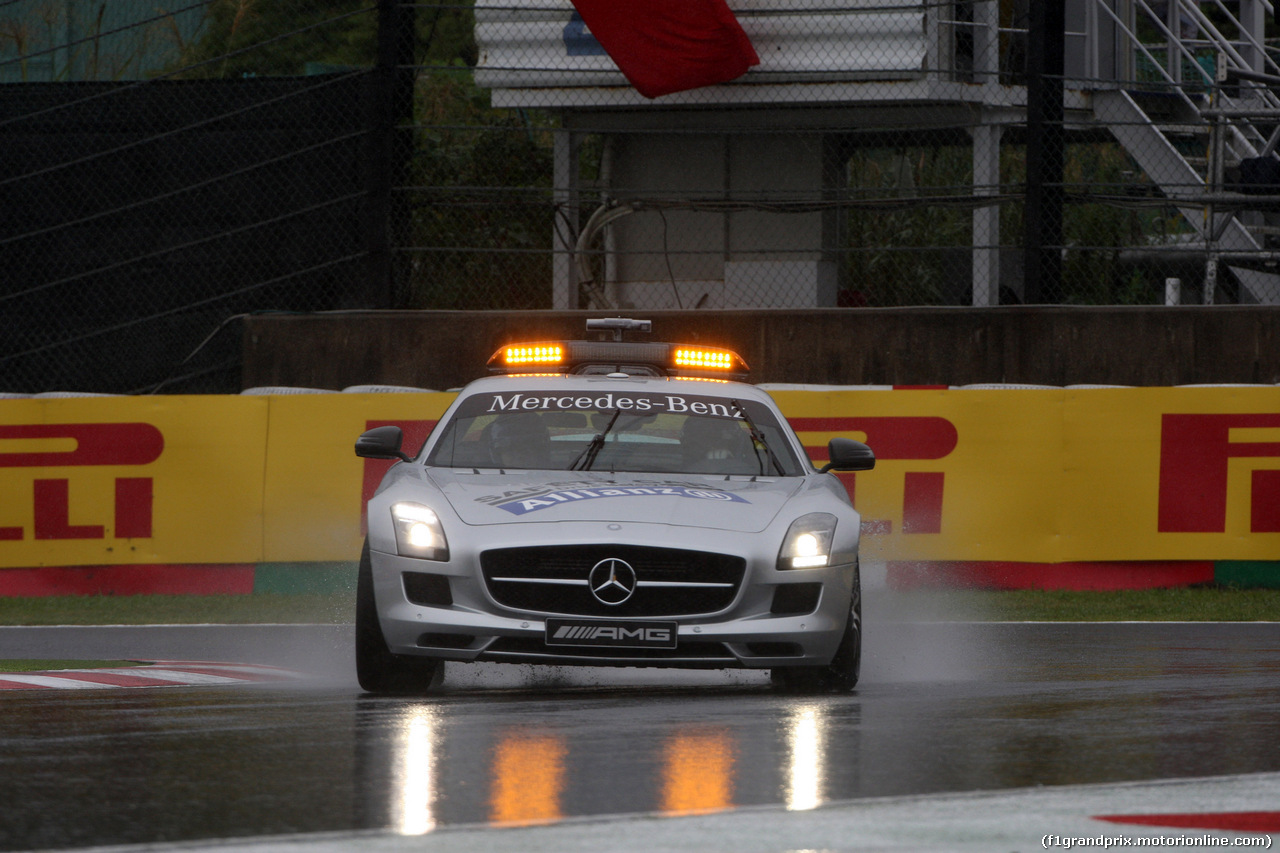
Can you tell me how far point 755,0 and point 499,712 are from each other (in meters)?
12.1

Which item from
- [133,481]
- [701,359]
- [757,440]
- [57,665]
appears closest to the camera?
[757,440]

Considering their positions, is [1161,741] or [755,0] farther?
[755,0]

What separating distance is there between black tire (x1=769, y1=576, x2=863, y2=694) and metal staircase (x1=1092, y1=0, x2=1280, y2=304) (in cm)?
810

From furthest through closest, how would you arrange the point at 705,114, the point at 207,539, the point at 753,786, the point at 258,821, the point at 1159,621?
the point at 705,114, the point at 207,539, the point at 1159,621, the point at 753,786, the point at 258,821

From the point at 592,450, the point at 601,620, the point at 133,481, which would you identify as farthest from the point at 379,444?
the point at 133,481

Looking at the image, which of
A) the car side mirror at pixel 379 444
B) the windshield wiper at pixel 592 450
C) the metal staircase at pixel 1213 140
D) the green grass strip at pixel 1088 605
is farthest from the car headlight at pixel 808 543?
the metal staircase at pixel 1213 140

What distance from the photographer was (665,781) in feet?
17.6

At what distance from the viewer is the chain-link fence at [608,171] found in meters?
16.0

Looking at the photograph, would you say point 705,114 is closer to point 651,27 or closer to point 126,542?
point 651,27

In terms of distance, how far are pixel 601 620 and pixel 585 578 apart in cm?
18

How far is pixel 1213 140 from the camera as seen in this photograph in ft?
55.3

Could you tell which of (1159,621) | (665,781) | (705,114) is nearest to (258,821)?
(665,781)

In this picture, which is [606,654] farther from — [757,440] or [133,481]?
[133,481]

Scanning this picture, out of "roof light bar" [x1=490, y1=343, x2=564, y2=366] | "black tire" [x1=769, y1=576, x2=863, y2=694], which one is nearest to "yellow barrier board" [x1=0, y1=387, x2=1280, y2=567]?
"roof light bar" [x1=490, y1=343, x2=564, y2=366]
